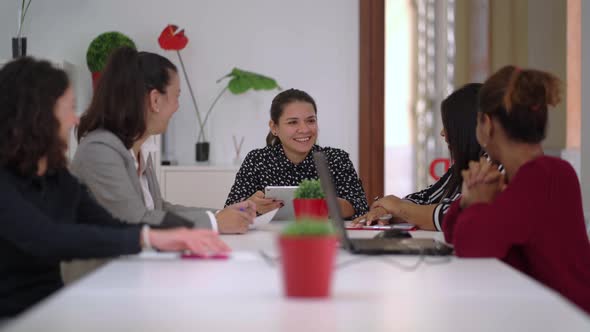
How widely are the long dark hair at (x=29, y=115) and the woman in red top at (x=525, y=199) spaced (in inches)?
37.2

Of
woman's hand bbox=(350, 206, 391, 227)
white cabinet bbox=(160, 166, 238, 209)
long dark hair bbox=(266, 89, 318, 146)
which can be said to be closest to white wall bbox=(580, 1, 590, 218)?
long dark hair bbox=(266, 89, 318, 146)

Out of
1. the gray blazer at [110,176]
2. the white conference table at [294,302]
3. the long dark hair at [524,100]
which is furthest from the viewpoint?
the gray blazer at [110,176]

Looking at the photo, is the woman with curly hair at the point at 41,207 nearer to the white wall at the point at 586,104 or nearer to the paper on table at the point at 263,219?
the paper on table at the point at 263,219

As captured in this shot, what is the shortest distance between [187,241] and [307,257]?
0.51 meters

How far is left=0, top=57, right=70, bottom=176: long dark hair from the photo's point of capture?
1.75 meters

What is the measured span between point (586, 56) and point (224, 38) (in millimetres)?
2136

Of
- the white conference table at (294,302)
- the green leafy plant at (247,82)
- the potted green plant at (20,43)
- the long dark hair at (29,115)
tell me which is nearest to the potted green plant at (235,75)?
the green leafy plant at (247,82)

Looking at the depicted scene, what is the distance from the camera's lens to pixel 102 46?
15.0 feet

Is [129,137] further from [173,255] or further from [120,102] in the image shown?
[173,255]

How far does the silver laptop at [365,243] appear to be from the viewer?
5.46ft

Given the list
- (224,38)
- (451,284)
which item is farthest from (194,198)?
(451,284)

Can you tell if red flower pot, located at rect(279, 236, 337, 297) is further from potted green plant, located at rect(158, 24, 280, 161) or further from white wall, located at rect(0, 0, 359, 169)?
white wall, located at rect(0, 0, 359, 169)

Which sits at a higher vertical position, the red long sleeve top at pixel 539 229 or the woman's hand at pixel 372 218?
the red long sleeve top at pixel 539 229

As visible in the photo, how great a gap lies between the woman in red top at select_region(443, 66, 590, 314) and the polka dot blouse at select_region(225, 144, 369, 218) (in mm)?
1384
